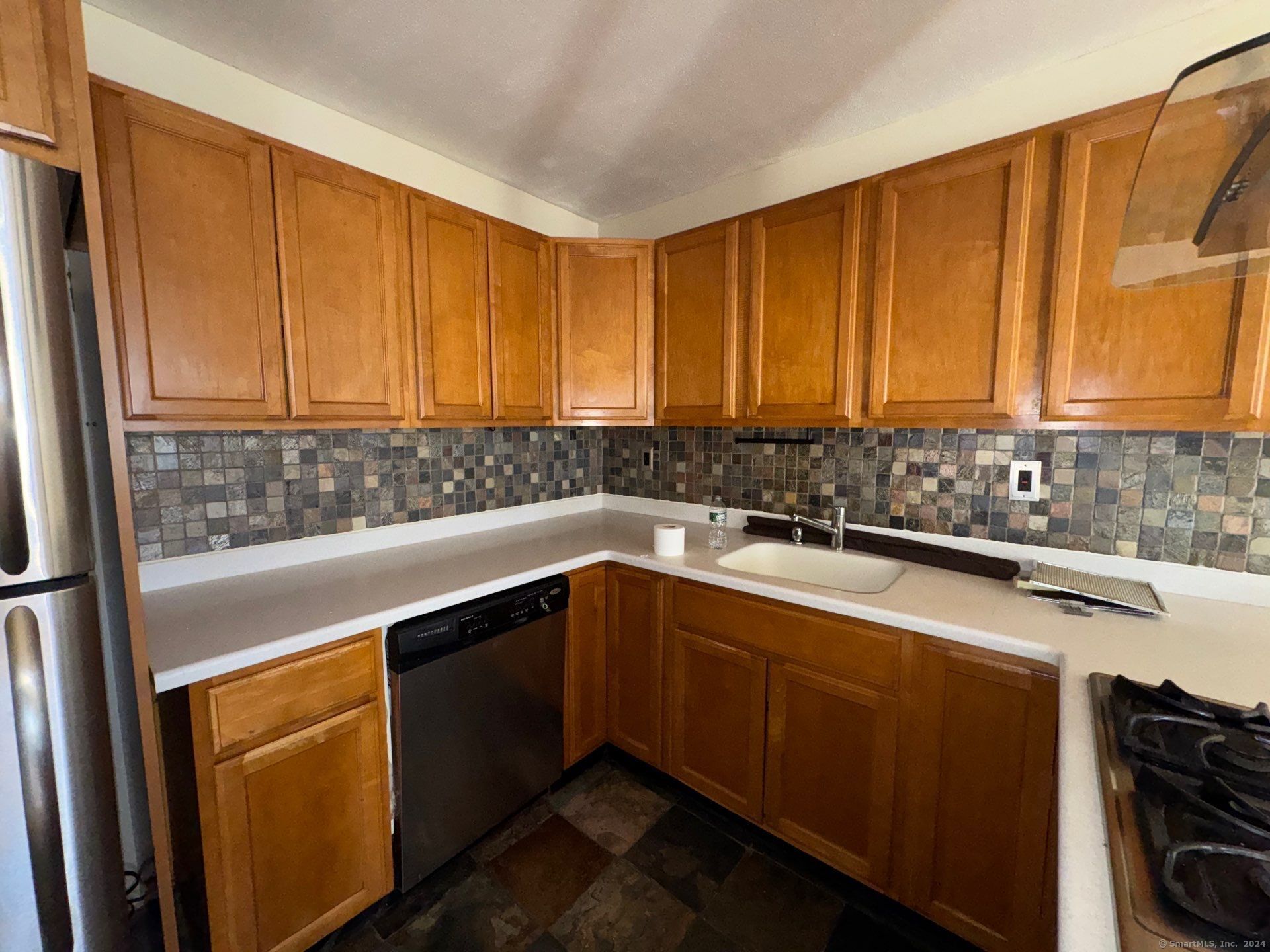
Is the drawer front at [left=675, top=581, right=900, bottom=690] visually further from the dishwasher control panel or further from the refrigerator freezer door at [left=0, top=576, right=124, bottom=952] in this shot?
the refrigerator freezer door at [left=0, top=576, right=124, bottom=952]

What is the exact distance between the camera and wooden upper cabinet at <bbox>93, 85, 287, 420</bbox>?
1.12 metres

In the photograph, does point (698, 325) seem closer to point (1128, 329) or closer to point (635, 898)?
point (1128, 329)

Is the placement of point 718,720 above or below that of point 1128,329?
below

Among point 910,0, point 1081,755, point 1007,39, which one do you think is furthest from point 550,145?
point 1081,755

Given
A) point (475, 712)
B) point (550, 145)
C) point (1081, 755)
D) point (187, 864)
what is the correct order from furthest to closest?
point (550, 145) < point (475, 712) < point (187, 864) < point (1081, 755)

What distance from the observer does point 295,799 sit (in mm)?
1190

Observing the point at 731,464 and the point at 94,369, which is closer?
the point at 94,369

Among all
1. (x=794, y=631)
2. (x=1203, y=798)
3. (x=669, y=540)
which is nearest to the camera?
(x=1203, y=798)

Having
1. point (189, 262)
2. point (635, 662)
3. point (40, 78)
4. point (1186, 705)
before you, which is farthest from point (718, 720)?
point (40, 78)

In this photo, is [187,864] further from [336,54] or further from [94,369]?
[336,54]

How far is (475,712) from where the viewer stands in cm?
152

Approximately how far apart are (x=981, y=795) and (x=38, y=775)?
1890 mm

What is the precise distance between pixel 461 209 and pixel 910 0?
1.41 meters

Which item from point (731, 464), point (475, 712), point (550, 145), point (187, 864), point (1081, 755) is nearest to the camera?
point (1081, 755)
